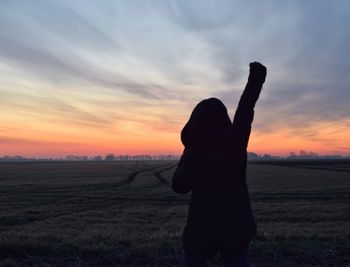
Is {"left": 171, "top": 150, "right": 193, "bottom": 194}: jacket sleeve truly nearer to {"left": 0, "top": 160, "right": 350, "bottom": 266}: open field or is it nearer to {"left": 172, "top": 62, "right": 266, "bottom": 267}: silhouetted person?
{"left": 172, "top": 62, "right": 266, "bottom": 267}: silhouetted person

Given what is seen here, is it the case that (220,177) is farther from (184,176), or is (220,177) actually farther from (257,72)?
(257,72)

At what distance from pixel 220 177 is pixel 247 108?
1.66 feet

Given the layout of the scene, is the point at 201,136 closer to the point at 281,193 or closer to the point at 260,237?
the point at 260,237

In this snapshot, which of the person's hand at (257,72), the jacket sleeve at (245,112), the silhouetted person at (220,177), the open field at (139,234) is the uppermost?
the person's hand at (257,72)

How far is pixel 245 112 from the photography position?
298 cm

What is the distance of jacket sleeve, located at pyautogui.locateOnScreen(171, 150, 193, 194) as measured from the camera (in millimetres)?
3070

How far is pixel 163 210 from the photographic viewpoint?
17672 mm

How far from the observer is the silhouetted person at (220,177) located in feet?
9.82

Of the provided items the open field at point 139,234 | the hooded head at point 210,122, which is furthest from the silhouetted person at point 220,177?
the open field at point 139,234

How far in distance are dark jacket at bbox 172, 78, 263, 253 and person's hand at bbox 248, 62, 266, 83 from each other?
0.28 ft

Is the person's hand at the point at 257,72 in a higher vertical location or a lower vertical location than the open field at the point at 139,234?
higher

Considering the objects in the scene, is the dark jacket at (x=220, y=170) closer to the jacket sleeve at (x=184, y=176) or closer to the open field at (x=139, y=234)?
the jacket sleeve at (x=184, y=176)

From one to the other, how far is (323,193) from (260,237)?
684 inches

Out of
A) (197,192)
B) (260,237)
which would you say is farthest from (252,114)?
(260,237)
